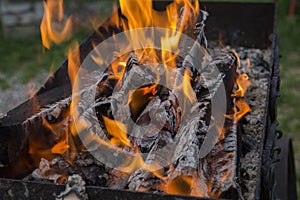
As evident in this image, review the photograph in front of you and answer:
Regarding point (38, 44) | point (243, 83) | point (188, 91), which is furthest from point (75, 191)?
point (38, 44)

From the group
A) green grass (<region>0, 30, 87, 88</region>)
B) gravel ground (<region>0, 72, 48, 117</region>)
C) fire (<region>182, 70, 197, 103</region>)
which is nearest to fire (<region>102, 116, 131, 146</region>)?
fire (<region>182, 70, 197, 103</region>)

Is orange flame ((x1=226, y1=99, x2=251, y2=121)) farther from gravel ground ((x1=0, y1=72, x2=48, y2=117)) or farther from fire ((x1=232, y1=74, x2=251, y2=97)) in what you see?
gravel ground ((x1=0, y1=72, x2=48, y2=117))

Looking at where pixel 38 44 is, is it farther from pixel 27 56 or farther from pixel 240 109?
pixel 240 109

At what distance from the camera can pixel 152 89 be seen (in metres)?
2.00

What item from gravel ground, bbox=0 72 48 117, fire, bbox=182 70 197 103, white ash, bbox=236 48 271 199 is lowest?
gravel ground, bbox=0 72 48 117

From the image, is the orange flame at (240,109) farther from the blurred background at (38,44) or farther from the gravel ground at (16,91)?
the gravel ground at (16,91)

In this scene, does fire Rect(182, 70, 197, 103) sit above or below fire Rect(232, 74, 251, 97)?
above

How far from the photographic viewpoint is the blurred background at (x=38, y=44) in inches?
183

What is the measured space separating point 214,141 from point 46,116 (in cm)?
64

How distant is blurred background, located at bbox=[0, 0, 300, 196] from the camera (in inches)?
183

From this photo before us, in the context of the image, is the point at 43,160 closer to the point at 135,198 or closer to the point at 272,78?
the point at 135,198

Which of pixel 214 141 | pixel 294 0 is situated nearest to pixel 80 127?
pixel 214 141

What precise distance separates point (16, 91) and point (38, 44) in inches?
40.9

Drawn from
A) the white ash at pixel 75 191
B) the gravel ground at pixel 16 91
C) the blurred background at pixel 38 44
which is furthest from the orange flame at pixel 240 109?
the gravel ground at pixel 16 91
